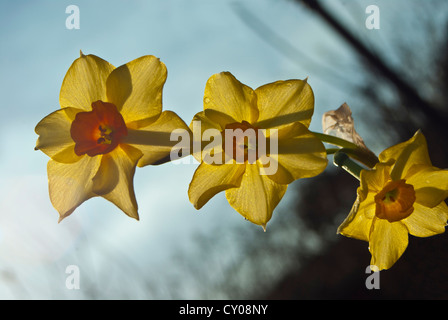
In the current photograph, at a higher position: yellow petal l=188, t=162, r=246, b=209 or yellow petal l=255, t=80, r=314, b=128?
yellow petal l=255, t=80, r=314, b=128

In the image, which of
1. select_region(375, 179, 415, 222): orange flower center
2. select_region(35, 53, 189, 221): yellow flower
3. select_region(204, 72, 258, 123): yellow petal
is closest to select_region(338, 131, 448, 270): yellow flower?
select_region(375, 179, 415, 222): orange flower center

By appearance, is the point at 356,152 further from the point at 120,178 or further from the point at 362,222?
the point at 120,178

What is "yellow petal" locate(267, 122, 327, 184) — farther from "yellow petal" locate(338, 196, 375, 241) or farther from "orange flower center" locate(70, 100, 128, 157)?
"orange flower center" locate(70, 100, 128, 157)

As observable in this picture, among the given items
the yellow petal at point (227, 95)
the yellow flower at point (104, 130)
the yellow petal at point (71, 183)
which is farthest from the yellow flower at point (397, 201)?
the yellow petal at point (71, 183)

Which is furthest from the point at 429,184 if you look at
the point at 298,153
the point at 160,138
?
the point at 160,138

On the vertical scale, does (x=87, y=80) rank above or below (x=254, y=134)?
above

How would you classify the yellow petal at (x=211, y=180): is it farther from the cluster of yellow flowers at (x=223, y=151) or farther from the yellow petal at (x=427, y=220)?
the yellow petal at (x=427, y=220)
